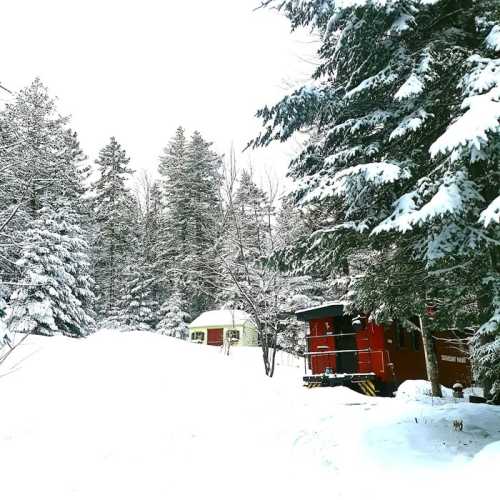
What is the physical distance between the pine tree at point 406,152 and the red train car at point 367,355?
28.4 ft

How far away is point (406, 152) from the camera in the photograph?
5707 mm

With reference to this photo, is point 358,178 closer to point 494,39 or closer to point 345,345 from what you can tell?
point 494,39

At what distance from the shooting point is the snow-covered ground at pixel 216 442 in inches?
188

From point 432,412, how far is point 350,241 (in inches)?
136

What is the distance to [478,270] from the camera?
520 centimetres

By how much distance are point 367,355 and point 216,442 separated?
1009 cm

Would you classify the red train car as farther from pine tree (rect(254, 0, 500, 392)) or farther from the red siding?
pine tree (rect(254, 0, 500, 392))

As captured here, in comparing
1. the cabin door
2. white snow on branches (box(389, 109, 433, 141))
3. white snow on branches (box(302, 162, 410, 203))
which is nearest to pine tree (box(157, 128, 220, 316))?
the cabin door

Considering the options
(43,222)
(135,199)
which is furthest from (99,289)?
(43,222)

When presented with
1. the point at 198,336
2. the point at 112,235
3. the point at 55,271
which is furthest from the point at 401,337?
the point at 112,235

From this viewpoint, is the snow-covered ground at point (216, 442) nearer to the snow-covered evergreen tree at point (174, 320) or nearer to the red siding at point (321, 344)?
the red siding at point (321, 344)

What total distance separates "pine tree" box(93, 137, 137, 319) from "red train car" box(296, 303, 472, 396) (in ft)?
74.7

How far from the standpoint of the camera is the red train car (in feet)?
48.1

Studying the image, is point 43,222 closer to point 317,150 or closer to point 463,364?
point 317,150
